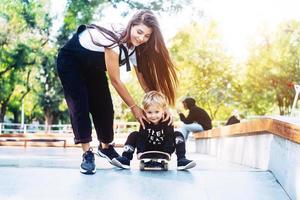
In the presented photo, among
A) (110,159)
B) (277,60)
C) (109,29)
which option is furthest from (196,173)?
(277,60)

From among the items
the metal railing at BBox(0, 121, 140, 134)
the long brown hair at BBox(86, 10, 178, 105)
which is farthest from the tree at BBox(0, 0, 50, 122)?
the long brown hair at BBox(86, 10, 178, 105)

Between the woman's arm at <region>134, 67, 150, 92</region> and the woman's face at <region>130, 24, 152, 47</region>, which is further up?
the woman's face at <region>130, 24, 152, 47</region>

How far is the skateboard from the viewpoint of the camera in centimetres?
430

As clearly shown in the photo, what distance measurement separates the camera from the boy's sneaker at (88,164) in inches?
150

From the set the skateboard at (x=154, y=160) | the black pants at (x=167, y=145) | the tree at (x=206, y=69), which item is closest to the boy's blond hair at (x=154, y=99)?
the black pants at (x=167, y=145)

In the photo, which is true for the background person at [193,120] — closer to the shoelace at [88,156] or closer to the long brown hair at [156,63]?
the long brown hair at [156,63]

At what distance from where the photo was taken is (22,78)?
101ft

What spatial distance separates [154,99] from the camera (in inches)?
166

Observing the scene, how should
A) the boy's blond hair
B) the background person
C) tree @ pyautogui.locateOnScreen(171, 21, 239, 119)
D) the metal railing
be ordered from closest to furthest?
1. the boy's blond hair
2. the background person
3. the metal railing
4. tree @ pyautogui.locateOnScreen(171, 21, 239, 119)

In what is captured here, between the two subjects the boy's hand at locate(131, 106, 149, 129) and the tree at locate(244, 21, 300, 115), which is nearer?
the boy's hand at locate(131, 106, 149, 129)

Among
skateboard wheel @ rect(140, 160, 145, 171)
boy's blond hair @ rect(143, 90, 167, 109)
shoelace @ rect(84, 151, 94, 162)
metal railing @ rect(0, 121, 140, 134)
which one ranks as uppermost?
boy's blond hair @ rect(143, 90, 167, 109)

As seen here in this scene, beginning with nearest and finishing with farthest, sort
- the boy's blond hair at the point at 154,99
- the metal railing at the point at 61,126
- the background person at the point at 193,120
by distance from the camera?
the boy's blond hair at the point at 154,99
the background person at the point at 193,120
the metal railing at the point at 61,126

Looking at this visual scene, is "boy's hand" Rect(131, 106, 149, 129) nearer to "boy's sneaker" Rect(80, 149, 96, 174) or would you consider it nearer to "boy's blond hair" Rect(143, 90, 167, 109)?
"boy's blond hair" Rect(143, 90, 167, 109)

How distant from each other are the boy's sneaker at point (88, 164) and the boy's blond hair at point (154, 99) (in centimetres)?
61
